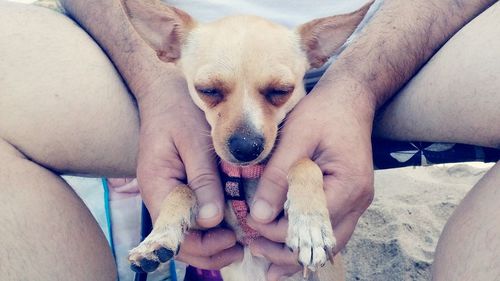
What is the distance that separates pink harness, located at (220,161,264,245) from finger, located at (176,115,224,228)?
6 centimetres

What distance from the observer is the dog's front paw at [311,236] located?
132 centimetres

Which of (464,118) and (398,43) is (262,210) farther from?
(398,43)

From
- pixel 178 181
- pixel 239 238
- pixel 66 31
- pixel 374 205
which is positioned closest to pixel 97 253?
pixel 178 181

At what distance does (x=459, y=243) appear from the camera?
1341 millimetres

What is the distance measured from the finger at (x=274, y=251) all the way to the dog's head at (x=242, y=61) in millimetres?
243

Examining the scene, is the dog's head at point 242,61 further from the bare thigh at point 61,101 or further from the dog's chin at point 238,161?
the bare thigh at point 61,101

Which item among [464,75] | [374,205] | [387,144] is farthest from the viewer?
[374,205]

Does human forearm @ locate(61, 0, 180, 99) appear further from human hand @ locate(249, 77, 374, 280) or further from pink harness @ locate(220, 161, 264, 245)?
human hand @ locate(249, 77, 374, 280)

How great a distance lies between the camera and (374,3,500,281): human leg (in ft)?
4.15

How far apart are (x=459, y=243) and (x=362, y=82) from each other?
1.89ft

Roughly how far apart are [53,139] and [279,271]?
80 centimetres

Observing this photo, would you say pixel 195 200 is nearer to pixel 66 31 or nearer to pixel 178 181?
pixel 178 181

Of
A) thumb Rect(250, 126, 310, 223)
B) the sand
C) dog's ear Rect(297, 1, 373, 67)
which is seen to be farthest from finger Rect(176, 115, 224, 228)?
the sand

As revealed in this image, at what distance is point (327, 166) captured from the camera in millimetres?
1503
